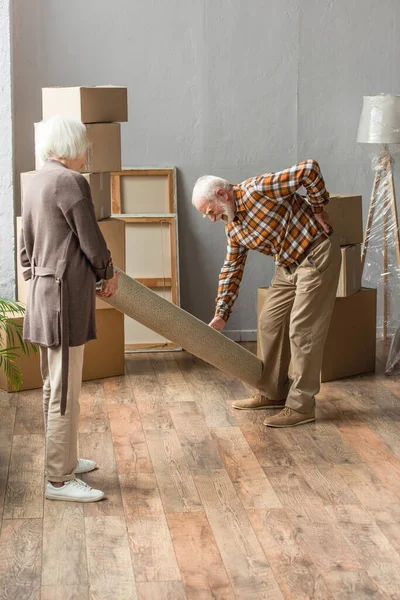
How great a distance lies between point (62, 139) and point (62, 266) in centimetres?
43

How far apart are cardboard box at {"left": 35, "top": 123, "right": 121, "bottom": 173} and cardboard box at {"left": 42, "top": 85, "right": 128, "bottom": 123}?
40 millimetres

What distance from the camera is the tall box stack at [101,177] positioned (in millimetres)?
4531

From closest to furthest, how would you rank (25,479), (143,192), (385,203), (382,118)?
(25,479) → (382,118) → (385,203) → (143,192)

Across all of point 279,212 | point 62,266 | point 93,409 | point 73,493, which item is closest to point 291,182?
point 279,212

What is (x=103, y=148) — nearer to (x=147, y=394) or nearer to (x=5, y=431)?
(x=147, y=394)

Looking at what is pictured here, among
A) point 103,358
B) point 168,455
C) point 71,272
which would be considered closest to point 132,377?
point 103,358

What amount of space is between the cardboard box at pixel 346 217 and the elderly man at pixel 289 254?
0.70 m

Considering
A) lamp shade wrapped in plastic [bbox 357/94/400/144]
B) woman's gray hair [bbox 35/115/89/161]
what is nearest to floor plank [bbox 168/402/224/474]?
woman's gray hair [bbox 35/115/89/161]

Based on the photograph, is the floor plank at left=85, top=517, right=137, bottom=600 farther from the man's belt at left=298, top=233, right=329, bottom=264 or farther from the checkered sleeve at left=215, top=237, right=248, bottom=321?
the man's belt at left=298, top=233, right=329, bottom=264

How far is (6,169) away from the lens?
500 centimetres

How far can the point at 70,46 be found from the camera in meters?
5.41

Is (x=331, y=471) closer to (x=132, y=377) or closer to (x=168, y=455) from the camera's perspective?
(x=168, y=455)

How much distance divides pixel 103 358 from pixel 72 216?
201 cm

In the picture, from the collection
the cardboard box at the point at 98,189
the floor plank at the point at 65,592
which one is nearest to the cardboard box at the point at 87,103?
the cardboard box at the point at 98,189
